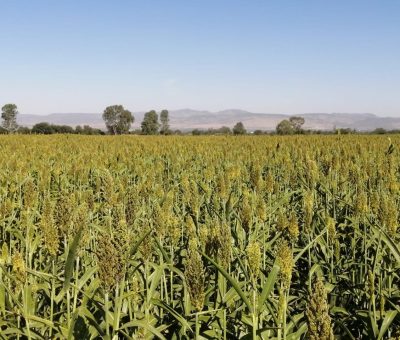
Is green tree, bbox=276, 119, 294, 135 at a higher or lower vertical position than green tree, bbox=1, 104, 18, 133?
lower

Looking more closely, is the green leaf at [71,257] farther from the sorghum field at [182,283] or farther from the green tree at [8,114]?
the green tree at [8,114]

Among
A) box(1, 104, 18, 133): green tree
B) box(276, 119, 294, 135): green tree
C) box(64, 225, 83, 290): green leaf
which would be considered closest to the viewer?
box(64, 225, 83, 290): green leaf

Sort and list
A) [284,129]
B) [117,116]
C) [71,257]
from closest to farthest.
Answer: [71,257] < [284,129] < [117,116]

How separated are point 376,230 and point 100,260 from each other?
2.24 meters

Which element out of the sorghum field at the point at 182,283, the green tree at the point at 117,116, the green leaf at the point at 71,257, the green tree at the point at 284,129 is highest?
the green tree at the point at 117,116

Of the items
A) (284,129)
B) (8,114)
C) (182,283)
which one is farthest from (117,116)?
(182,283)

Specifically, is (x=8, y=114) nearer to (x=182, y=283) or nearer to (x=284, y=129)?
(x=284, y=129)

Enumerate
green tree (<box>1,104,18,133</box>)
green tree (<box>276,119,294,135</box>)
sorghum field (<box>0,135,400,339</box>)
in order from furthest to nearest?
green tree (<box>1,104,18,133</box>) < green tree (<box>276,119,294,135</box>) < sorghum field (<box>0,135,400,339</box>)

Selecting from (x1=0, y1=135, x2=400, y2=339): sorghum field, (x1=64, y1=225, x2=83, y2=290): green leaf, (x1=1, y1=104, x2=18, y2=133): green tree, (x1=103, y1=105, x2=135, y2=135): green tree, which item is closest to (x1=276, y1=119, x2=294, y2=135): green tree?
(x1=0, y1=135, x2=400, y2=339): sorghum field

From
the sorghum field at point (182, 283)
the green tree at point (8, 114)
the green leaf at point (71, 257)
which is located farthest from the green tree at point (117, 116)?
the green leaf at point (71, 257)

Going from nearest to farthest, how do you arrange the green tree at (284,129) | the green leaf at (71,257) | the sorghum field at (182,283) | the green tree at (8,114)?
the green leaf at (71,257) < the sorghum field at (182,283) < the green tree at (284,129) < the green tree at (8,114)

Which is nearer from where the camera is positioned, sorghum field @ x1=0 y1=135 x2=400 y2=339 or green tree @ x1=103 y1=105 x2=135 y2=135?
sorghum field @ x1=0 y1=135 x2=400 y2=339

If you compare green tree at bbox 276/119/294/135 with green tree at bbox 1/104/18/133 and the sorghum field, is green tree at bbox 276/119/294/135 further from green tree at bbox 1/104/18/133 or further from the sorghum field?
green tree at bbox 1/104/18/133

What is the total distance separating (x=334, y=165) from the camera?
5582 mm
